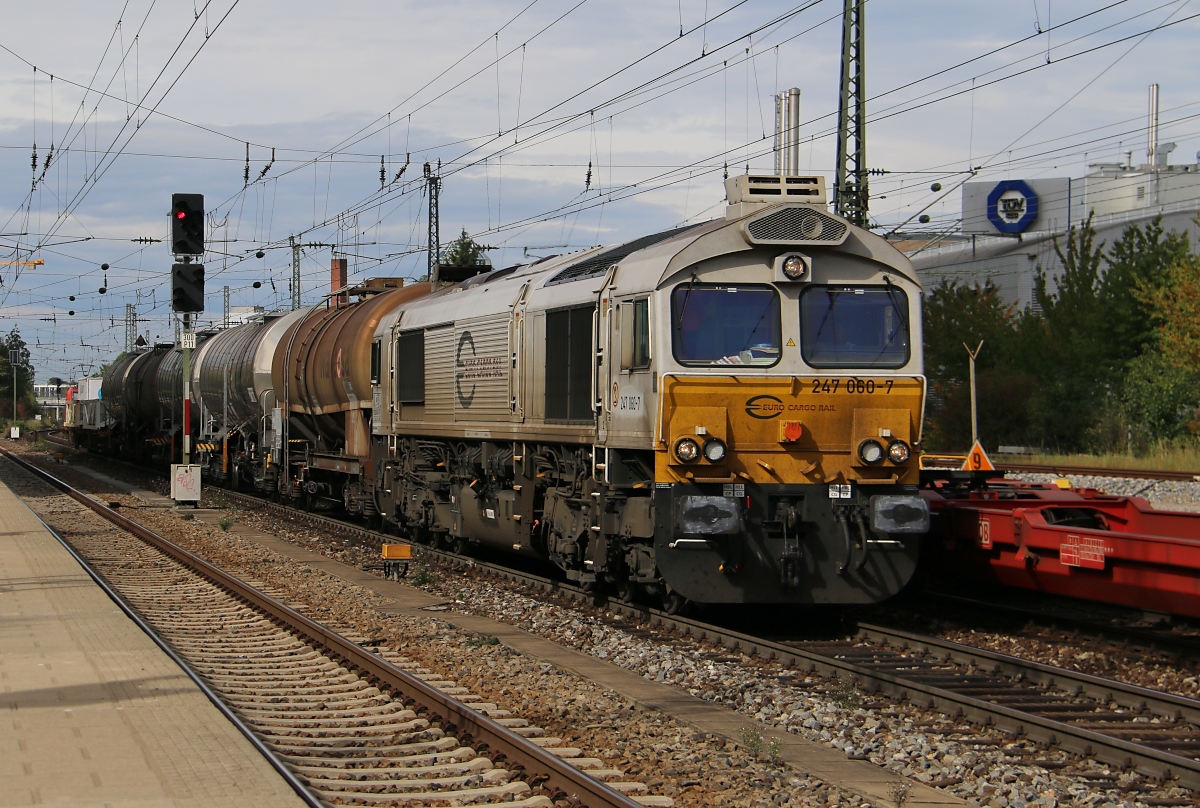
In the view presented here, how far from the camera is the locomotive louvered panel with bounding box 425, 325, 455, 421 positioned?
17188 millimetres

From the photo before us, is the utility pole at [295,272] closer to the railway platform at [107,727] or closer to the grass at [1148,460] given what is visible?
the grass at [1148,460]

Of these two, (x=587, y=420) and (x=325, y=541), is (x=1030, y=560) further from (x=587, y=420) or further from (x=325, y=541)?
(x=325, y=541)

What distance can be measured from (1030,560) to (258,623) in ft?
24.9

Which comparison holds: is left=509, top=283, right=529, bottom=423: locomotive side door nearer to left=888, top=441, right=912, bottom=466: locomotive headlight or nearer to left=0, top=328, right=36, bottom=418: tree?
left=888, top=441, right=912, bottom=466: locomotive headlight

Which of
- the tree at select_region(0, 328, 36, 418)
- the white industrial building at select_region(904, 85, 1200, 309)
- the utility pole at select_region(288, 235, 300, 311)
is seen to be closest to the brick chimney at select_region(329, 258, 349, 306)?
the utility pole at select_region(288, 235, 300, 311)

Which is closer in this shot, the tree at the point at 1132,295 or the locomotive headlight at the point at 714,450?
the locomotive headlight at the point at 714,450

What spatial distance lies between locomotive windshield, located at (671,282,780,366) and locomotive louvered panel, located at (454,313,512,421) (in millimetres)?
4109

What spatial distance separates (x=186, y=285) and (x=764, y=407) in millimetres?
16100

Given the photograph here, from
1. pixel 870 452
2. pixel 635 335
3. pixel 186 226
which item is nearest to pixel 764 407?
pixel 870 452

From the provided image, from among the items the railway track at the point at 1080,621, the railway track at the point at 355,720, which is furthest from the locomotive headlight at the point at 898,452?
the railway track at the point at 355,720

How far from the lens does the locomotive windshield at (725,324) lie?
11.4 m

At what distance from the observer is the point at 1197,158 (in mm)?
81562

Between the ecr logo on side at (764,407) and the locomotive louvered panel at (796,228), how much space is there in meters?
1.46

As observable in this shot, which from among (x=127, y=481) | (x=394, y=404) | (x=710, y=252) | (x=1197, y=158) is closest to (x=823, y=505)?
(x=710, y=252)
